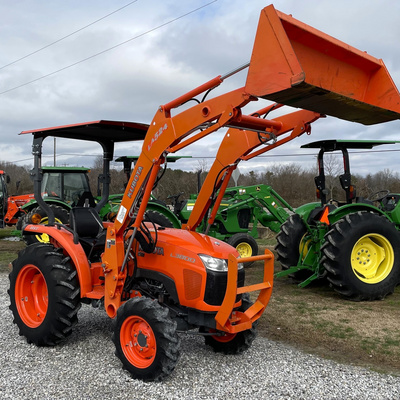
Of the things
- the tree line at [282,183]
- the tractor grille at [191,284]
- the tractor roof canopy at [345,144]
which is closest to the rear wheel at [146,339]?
the tractor grille at [191,284]

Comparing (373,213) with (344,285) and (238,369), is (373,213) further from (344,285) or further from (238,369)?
(238,369)

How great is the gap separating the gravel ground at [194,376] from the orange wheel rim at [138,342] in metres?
0.16

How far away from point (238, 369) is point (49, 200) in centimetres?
868

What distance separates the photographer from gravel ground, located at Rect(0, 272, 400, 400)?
11.3 ft

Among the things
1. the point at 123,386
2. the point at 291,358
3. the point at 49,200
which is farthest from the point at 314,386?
the point at 49,200

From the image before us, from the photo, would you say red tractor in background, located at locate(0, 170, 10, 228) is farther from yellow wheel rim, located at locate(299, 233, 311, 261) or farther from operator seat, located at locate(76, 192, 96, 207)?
yellow wheel rim, located at locate(299, 233, 311, 261)

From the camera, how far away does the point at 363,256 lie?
21.7 ft

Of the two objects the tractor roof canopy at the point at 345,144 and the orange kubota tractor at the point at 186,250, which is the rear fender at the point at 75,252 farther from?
the tractor roof canopy at the point at 345,144

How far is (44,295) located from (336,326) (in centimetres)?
335

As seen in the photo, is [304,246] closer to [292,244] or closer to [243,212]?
[292,244]

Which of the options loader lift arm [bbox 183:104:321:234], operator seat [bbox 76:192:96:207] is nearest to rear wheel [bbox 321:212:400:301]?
loader lift arm [bbox 183:104:321:234]

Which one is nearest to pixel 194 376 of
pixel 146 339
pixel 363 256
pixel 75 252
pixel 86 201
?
pixel 146 339

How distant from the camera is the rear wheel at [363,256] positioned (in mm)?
6227

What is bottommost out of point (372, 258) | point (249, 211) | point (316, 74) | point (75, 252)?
point (372, 258)
